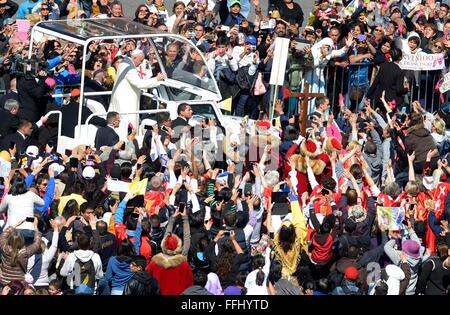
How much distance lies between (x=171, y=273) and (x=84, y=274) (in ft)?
3.24

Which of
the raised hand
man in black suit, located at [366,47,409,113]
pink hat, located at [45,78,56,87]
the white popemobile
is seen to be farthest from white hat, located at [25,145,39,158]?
man in black suit, located at [366,47,409,113]

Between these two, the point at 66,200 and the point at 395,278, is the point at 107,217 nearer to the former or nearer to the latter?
the point at 66,200

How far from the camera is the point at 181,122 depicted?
23.6 meters

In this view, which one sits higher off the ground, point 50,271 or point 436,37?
point 436,37

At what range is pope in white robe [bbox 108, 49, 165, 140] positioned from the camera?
23953 mm

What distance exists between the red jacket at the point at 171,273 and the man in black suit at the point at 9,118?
531 centimetres

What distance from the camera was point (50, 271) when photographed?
19.6 m

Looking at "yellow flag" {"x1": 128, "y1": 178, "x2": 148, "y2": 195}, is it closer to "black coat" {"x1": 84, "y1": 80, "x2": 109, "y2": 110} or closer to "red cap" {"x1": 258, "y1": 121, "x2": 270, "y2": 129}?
"red cap" {"x1": 258, "y1": 121, "x2": 270, "y2": 129}

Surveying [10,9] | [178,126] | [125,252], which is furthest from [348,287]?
[10,9]

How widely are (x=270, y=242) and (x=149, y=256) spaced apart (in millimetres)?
1415

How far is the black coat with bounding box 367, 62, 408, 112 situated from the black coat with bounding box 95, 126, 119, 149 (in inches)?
192

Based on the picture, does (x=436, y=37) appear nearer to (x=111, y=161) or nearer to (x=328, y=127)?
(x=328, y=127)

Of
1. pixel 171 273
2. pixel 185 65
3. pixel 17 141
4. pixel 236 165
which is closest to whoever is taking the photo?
pixel 171 273
